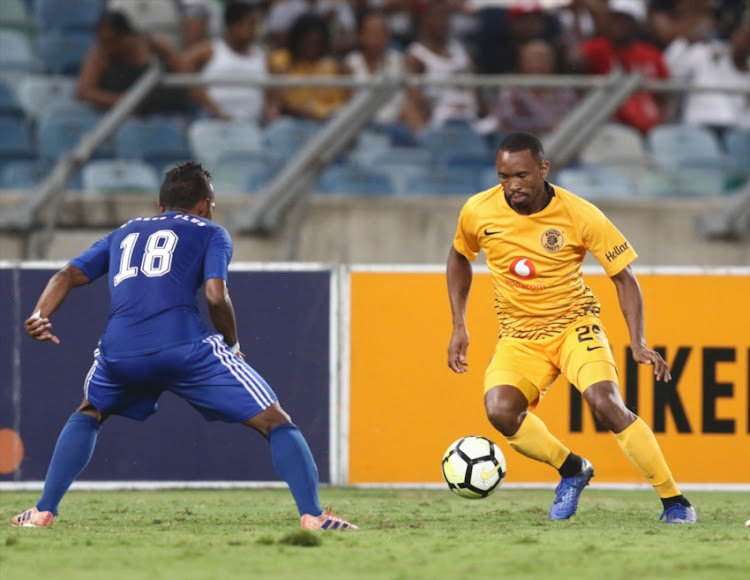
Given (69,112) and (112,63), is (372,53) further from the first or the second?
(69,112)

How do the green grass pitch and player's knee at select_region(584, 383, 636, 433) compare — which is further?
player's knee at select_region(584, 383, 636, 433)

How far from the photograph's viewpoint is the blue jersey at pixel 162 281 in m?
6.46

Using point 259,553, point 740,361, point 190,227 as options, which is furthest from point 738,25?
point 259,553

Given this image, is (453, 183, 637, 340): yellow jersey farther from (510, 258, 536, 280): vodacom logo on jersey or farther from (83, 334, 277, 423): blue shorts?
(83, 334, 277, 423): blue shorts

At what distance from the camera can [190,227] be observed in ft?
21.5

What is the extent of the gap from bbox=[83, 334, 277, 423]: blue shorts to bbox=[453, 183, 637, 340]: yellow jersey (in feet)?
4.90

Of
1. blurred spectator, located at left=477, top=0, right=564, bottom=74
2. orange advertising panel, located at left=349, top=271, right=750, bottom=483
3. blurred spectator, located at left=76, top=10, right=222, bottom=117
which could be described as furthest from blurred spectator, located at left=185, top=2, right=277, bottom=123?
orange advertising panel, located at left=349, top=271, right=750, bottom=483

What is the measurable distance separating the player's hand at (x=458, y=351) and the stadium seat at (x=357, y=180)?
162 inches

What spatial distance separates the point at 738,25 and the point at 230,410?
917cm

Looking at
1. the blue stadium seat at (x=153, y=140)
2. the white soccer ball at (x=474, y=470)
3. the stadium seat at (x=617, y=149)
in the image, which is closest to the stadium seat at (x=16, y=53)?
the blue stadium seat at (x=153, y=140)

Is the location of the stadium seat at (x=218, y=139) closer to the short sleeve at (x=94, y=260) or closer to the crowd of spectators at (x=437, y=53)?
the crowd of spectators at (x=437, y=53)

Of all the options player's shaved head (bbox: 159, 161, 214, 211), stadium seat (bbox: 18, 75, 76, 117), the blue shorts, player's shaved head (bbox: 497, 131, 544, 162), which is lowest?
the blue shorts

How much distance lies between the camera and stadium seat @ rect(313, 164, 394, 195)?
37.3ft

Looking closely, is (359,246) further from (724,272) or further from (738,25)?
(738,25)
